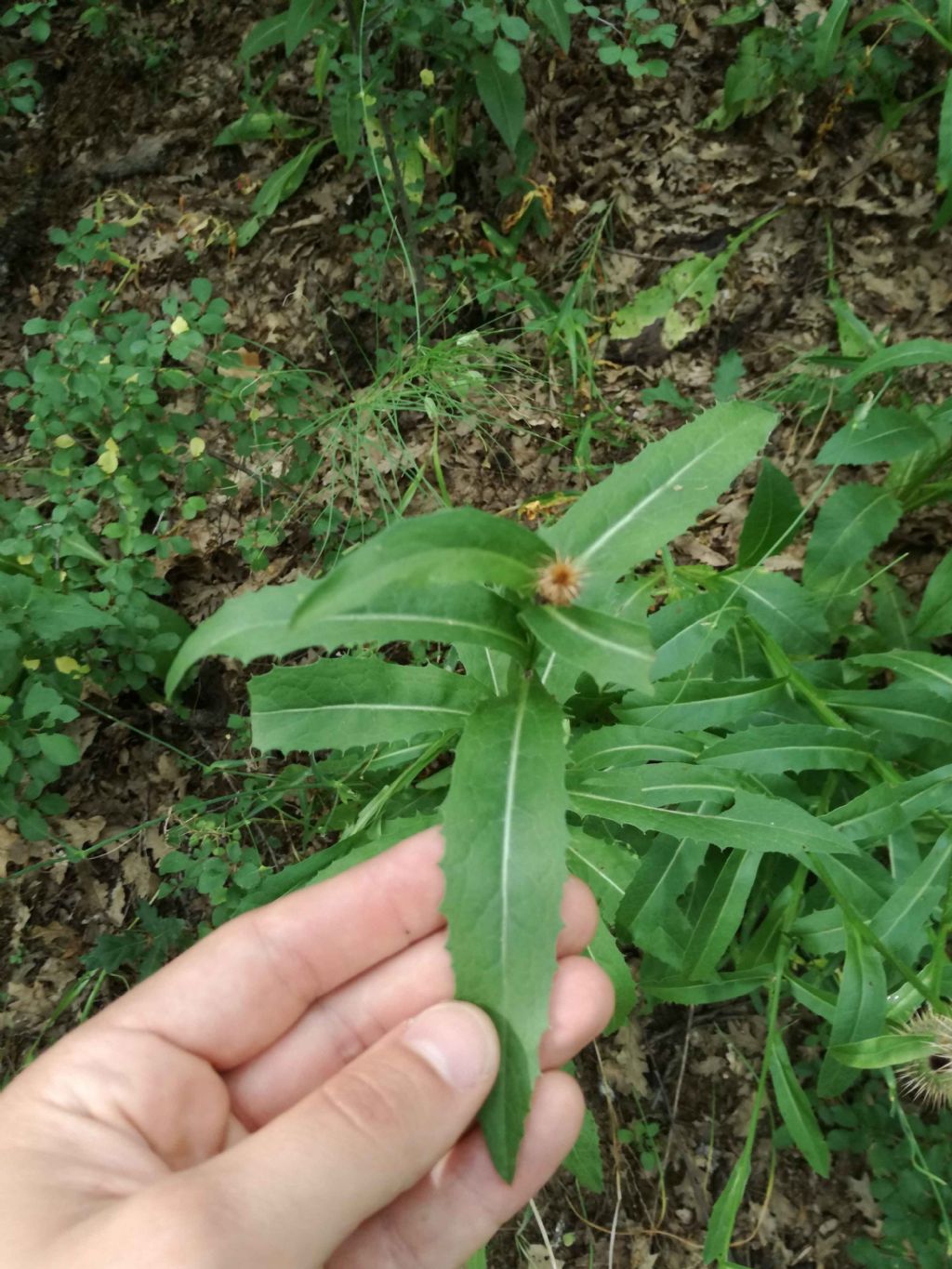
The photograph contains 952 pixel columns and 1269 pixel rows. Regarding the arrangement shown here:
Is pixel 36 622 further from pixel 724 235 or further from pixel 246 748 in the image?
pixel 724 235

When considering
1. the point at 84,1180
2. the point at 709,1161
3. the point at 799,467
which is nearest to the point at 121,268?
the point at 799,467

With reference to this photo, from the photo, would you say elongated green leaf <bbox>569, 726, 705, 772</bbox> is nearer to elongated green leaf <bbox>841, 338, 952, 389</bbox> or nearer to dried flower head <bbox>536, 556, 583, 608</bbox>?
dried flower head <bbox>536, 556, 583, 608</bbox>

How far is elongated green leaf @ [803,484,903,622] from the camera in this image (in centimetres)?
246

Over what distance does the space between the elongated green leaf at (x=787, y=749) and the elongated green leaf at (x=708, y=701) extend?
0.08 m

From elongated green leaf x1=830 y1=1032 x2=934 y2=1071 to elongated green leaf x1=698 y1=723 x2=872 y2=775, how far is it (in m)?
0.54

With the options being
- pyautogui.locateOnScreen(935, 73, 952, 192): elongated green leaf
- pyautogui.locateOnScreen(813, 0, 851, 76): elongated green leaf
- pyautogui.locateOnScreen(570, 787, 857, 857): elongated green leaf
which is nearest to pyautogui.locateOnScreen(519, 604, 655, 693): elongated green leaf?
pyautogui.locateOnScreen(570, 787, 857, 857): elongated green leaf

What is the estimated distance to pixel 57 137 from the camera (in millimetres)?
4051

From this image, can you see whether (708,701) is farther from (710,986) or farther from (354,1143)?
(354,1143)

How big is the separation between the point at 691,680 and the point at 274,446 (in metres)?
1.97

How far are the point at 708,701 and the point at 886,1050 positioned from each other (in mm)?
764

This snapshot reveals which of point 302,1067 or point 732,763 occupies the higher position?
point 732,763

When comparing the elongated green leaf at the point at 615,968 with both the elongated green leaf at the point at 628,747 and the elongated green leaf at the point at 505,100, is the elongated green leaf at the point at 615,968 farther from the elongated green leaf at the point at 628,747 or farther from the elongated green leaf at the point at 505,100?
the elongated green leaf at the point at 505,100

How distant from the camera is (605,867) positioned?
200 cm

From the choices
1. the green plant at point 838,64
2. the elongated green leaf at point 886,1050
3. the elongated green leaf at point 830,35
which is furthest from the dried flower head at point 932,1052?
the elongated green leaf at point 830,35
